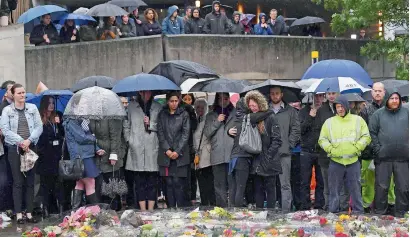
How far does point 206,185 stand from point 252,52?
10.2 meters

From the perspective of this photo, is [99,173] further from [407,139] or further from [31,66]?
[31,66]

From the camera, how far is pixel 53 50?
27078 millimetres

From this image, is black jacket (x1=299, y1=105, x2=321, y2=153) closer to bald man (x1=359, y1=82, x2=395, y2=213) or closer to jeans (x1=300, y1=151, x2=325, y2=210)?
jeans (x1=300, y1=151, x2=325, y2=210)

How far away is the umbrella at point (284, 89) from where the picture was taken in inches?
675

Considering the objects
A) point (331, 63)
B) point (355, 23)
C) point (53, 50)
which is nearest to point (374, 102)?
point (331, 63)

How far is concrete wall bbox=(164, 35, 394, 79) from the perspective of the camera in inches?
1072

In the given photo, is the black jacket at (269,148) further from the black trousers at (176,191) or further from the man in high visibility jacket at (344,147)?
the black trousers at (176,191)

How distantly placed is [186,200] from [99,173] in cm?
138

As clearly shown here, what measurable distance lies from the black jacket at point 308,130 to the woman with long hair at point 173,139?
1656 mm

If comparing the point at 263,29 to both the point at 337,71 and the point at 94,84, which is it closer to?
the point at 337,71

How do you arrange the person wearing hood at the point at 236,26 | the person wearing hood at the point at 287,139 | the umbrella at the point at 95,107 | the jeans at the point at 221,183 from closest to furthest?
the umbrella at the point at 95,107 → the person wearing hood at the point at 287,139 → the jeans at the point at 221,183 → the person wearing hood at the point at 236,26

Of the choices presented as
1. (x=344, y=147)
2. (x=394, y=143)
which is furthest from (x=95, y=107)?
(x=394, y=143)

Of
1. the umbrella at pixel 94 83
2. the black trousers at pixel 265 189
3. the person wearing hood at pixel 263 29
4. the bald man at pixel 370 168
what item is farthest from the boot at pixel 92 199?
the person wearing hood at pixel 263 29

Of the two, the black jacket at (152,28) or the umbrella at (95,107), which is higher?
the black jacket at (152,28)
